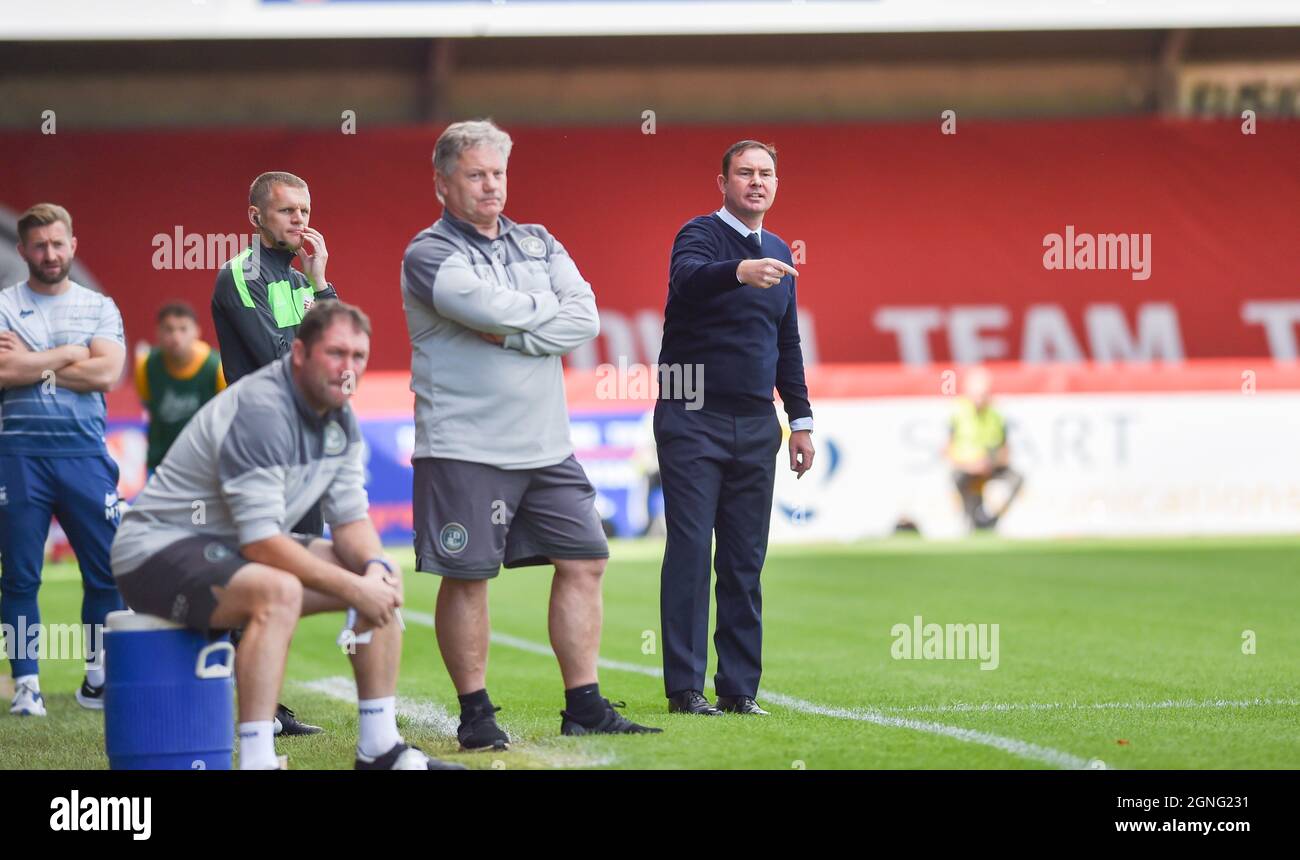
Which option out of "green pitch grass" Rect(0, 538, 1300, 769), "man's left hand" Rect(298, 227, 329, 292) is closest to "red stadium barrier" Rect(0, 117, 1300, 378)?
"green pitch grass" Rect(0, 538, 1300, 769)

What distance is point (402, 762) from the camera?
5.36 metres

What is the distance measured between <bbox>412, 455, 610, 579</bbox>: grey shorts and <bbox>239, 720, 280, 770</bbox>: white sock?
34.2 inches

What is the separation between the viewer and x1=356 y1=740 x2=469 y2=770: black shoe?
17.5ft

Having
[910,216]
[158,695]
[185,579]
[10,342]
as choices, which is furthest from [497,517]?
[910,216]

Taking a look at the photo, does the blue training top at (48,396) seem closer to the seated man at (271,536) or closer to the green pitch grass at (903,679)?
the green pitch grass at (903,679)

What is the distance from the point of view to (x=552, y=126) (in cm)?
2169

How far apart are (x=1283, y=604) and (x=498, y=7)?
11406 mm

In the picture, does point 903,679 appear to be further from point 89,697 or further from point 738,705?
point 89,697

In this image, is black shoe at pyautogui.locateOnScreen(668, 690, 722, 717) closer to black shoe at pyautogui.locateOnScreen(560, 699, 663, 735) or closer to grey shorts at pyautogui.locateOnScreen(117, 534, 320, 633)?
black shoe at pyautogui.locateOnScreen(560, 699, 663, 735)

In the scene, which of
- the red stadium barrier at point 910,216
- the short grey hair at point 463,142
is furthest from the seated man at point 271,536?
the red stadium barrier at point 910,216

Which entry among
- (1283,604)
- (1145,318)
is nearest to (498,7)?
(1145,318)

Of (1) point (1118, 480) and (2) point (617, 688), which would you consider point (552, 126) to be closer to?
(1) point (1118, 480)

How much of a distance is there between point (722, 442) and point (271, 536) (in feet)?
7.44
